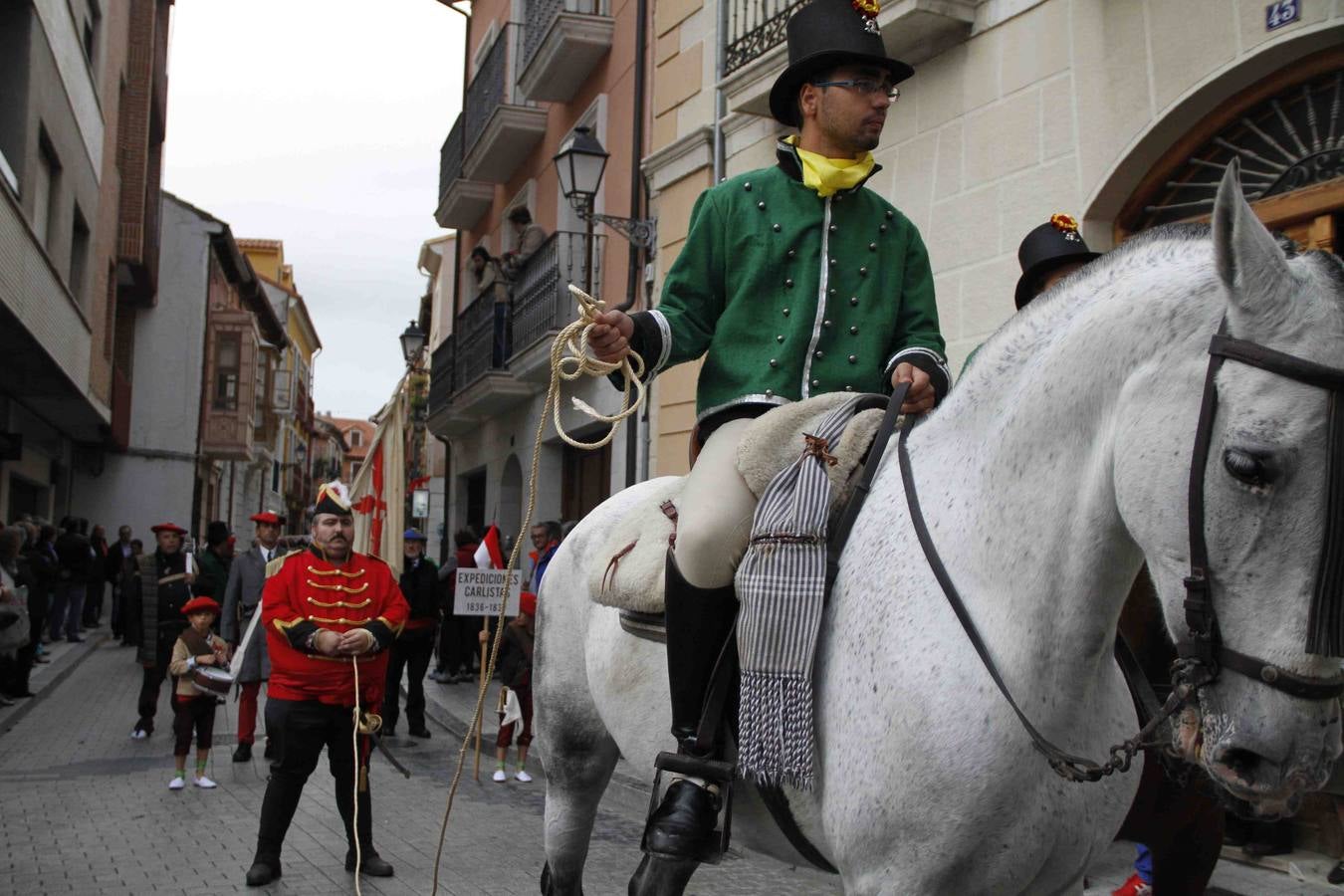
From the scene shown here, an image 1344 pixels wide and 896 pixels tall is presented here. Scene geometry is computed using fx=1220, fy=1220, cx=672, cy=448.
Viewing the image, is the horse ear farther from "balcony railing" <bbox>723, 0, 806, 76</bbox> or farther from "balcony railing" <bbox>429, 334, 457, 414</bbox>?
"balcony railing" <bbox>429, 334, 457, 414</bbox>

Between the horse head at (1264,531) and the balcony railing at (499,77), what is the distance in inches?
722

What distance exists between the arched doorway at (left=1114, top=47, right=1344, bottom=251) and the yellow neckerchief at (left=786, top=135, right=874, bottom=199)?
11.3 ft

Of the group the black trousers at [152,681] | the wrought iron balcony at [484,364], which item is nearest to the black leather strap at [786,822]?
the black trousers at [152,681]

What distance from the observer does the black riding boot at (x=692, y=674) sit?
281cm

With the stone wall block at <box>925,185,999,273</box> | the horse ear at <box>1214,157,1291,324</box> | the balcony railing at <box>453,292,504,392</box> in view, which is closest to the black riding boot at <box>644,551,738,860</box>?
the horse ear at <box>1214,157,1291,324</box>

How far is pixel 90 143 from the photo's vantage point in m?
20.1

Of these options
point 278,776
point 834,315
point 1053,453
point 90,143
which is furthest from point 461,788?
point 90,143

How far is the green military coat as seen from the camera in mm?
3174

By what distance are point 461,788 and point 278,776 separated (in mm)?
2808

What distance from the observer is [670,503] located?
11.1 feet

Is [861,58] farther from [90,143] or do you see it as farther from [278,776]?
[90,143]

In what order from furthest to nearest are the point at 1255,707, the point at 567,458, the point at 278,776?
the point at 567,458, the point at 278,776, the point at 1255,707

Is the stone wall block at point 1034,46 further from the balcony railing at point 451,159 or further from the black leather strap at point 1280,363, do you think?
the balcony railing at point 451,159

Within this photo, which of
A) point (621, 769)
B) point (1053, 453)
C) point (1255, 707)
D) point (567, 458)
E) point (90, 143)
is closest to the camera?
point (1255, 707)
